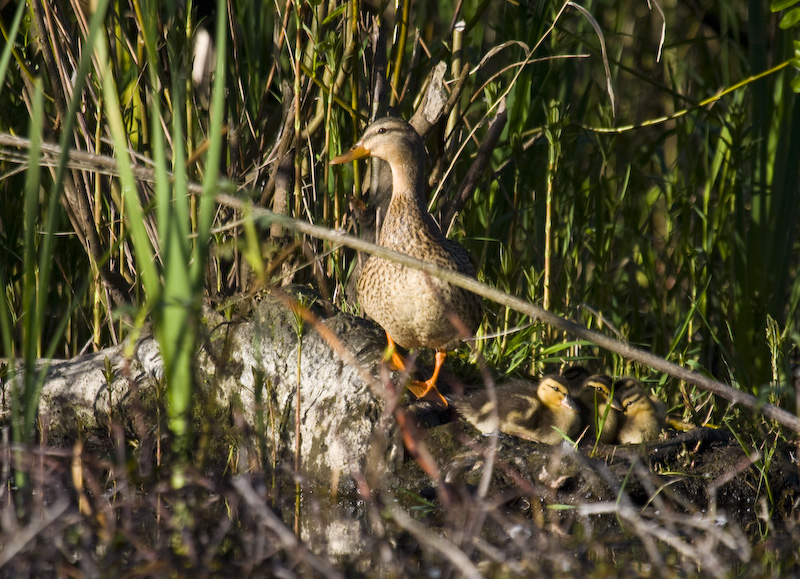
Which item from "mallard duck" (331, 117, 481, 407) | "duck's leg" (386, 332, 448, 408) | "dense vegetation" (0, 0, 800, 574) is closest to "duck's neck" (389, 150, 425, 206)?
"mallard duck" (331, 117, 481, 407)

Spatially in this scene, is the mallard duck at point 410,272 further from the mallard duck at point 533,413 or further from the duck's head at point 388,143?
the mallard duck at point 533,413

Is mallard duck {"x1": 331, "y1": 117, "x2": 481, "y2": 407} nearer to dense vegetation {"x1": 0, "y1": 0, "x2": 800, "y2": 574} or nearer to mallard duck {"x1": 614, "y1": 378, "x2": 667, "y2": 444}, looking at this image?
dense vegetation {"x1": 0, "y1": 0, "x2": 800, "y2": 574}

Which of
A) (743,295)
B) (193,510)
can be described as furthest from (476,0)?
(193,510)

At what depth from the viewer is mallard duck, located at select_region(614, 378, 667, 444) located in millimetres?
3553

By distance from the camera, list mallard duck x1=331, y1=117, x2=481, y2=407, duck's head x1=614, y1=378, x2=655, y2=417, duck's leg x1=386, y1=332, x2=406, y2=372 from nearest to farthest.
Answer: mallard duck x1=331, y1=117, x2=481, y2=407
duck's head x1=614, y1=378, x2=655, y2=417
duck's leg x1=386, y1=332, x2=406, y2=372

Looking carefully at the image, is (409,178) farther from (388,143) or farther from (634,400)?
(634,400)

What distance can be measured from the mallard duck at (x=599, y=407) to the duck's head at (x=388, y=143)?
3.72 feet

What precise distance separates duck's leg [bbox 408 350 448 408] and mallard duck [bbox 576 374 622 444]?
0.55m

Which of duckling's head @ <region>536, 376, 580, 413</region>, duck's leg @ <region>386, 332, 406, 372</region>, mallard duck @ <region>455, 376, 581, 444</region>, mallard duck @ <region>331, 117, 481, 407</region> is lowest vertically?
Answer: mallard duck @ <region>455, 376, 581, 444</region>

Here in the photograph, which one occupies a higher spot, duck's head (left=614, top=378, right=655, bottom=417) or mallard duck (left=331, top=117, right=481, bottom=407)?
mallard duck (left=331, top=117, right=481, bottom=407)

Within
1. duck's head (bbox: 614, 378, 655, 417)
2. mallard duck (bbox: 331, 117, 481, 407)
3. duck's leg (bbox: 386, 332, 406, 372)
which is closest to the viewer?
mallard duck (bbox: 331, 117, 481, 407)

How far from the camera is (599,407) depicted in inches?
145

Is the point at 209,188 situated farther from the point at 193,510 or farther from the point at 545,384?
the point at 545,384

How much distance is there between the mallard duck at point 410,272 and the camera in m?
3.49
